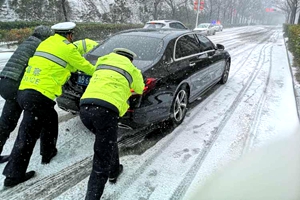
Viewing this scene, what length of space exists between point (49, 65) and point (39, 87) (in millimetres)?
261

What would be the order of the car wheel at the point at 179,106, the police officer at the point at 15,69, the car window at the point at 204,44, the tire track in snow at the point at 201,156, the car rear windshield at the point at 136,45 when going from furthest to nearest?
1. the car window at the point at 204,44
2. the car wheel at the point at 179,106
3. the car rear windshield at the point at 136,45
4. the police officer at the point at 15,69
5. the tire track in snow at the point at 201,156

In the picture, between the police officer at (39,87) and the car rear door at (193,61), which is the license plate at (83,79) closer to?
the police officer at (39,87)

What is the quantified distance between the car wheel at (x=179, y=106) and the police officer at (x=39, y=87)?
180 cm

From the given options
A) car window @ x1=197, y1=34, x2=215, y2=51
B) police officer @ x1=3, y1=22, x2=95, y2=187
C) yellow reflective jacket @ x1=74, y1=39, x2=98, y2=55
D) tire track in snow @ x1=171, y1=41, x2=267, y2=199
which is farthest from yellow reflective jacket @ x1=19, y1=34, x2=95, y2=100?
car window @ x1=197, y1=34, x2=215, y2=51

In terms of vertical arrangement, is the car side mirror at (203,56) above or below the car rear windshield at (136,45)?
below

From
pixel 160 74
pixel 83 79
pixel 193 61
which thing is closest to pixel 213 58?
pixel 193 61

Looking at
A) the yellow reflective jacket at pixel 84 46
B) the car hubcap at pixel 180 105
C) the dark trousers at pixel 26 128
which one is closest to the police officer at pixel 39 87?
the dark trousers at pixel 26 128

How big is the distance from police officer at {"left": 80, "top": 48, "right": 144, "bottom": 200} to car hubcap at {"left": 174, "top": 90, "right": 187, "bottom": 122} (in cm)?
193

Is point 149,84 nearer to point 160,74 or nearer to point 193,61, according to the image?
point 160,74

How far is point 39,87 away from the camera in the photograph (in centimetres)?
283

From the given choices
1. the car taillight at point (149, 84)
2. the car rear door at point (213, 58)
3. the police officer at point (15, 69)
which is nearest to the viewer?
the police officer at point (15, 69)

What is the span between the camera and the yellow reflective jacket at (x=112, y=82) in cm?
243

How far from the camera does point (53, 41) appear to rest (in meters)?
2.89

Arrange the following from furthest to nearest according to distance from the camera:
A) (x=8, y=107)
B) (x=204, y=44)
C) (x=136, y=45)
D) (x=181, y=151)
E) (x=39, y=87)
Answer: (x=204, y=44), (x=136, y=45), (x=181, y=151), (x=8, y=107), (x=39, y=87)
